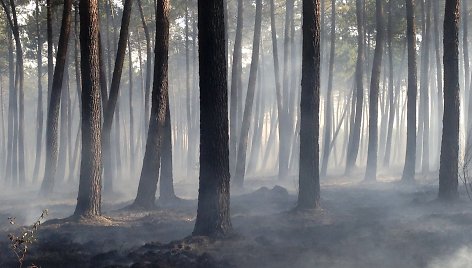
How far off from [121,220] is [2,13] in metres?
25.2

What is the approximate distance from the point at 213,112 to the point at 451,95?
6897 mm

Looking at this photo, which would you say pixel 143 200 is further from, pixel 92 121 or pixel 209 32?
pixel 209 32

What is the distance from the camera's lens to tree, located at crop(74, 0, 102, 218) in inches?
537

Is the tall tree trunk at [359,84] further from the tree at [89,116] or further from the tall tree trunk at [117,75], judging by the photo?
the tree at [89,116]

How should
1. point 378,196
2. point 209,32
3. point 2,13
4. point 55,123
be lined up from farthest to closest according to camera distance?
point 2,13
point 55,123
point 378,196
point 209,32

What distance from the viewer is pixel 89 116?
44.7ft

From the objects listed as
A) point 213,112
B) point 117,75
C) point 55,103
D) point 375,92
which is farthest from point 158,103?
point 375,92

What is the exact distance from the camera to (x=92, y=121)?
13648 mm

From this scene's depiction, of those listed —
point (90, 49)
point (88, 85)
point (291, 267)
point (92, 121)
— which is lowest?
point (291, 267)

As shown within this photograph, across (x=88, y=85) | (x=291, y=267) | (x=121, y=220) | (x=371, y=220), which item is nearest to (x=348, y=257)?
(x=291, y=267)

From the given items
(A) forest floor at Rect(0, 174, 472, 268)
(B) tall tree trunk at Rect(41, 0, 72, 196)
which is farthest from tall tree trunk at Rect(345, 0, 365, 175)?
(B) tall tree trunk at Rect(41, 0, 72, 196)

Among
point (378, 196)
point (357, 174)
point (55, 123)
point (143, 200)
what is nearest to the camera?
point (143, 200)

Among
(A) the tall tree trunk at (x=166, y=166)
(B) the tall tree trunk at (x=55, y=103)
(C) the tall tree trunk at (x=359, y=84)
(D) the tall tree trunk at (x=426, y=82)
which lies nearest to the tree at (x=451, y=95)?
(A) the tall tree trunk at (x=166, y=166)

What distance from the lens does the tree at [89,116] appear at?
13633 millimetres
